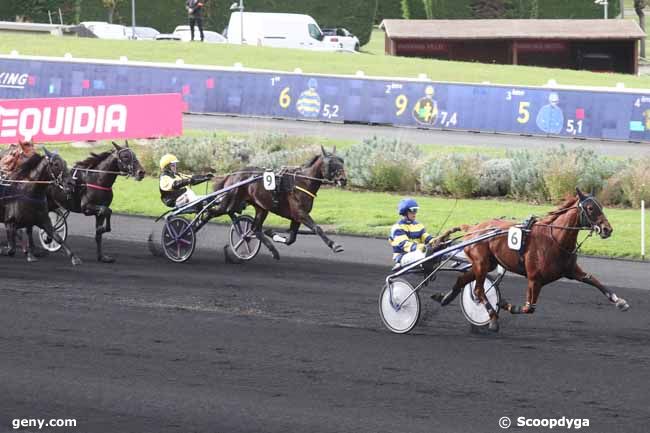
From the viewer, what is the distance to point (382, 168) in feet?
81.8

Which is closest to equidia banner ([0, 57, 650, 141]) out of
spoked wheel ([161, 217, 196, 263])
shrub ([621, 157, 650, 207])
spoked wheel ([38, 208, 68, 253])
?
shrub ([621, 157, 650, 207])

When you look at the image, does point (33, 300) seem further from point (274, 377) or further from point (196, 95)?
point (196, 95)

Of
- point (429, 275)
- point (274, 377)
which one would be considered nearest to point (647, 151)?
point (429, 275)

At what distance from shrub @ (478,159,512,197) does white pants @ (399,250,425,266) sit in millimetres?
11503

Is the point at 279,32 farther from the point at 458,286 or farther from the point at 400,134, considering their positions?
the point at 458,286

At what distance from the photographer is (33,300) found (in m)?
14.5

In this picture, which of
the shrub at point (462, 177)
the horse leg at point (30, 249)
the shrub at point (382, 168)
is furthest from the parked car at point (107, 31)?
the horse leg at point (30, 249)

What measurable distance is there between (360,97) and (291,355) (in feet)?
68.0

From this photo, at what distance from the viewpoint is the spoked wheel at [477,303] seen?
12742mm

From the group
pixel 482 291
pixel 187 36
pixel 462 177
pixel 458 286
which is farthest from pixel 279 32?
pixel 482 291

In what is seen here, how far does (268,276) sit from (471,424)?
715cm

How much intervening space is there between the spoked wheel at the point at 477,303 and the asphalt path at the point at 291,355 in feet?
0.71

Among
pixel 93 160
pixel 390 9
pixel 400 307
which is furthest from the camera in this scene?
pixel 390 9

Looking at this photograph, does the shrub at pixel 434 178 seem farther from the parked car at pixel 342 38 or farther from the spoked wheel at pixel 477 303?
the parked car at pixel 342 38
